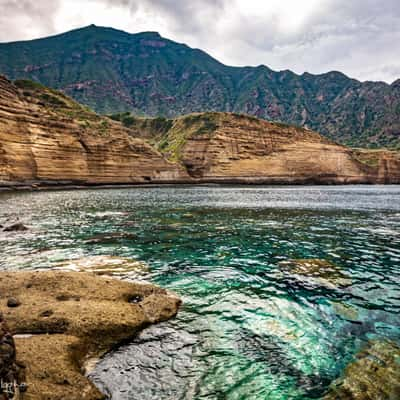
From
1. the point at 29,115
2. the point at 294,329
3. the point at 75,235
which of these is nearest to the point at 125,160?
the point at 29,115

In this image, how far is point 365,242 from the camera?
1859cm

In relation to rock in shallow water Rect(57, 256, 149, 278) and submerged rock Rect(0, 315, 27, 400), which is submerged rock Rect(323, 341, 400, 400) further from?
rock in shallow water Rect(57, 256, 149, 278)

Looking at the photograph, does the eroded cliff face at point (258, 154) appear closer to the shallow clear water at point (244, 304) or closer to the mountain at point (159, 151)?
the mountain at point (159, 151)

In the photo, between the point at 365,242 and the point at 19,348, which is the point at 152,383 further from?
the point at 365,242

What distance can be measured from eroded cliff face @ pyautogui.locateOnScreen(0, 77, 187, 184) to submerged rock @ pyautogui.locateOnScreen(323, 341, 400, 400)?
6590 cm

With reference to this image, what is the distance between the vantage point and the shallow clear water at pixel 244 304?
5754mm

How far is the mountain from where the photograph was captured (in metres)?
62.8

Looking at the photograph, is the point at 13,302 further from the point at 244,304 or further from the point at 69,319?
the point at 244,304

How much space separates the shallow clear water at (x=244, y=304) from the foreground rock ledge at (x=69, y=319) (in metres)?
0.52

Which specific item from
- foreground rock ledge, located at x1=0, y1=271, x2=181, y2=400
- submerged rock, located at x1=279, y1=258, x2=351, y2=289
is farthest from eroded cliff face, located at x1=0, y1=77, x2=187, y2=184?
submerged rock, located at x1=279, y1=258, x2=351, y2=289

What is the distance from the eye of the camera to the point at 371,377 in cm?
565

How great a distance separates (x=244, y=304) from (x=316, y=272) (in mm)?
4618

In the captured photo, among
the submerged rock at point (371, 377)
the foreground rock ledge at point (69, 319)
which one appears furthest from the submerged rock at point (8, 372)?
the submerged rock at point (371, 377)

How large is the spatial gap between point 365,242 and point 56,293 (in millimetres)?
17768
